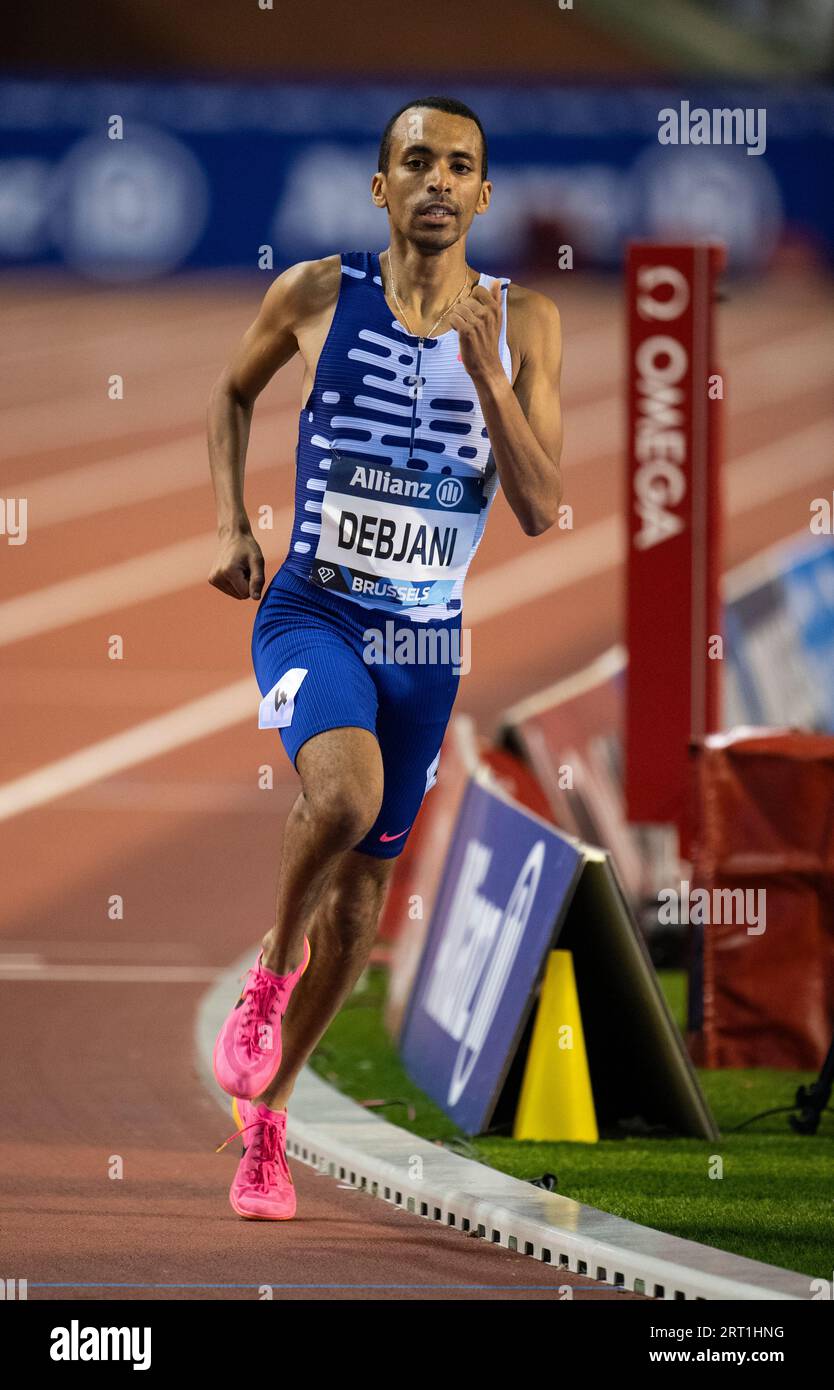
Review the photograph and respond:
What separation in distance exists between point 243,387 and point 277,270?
23078 millimetres

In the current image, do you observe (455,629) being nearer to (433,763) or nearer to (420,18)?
(433,763)

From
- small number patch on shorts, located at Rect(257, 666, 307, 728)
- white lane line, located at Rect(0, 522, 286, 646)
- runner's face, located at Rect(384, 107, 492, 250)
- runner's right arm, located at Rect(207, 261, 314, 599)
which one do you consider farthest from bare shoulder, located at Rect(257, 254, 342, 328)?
white lane line, located at Rect(0, 522, 286, 646)

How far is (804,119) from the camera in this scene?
27.8 meters

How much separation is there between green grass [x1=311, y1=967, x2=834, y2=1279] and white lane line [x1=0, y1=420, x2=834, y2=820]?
2.89m

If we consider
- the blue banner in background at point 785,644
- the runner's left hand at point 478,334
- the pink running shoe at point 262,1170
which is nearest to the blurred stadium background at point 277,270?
the blue banner in background at point 785,644

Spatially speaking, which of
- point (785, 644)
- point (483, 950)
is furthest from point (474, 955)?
point (785, 644)

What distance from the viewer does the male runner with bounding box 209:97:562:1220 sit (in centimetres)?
468

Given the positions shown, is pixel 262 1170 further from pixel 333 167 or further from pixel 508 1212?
pixel 333 167

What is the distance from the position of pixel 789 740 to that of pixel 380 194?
3.05 meters

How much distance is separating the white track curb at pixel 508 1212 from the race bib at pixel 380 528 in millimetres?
1381

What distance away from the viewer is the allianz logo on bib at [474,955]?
609 centimetres

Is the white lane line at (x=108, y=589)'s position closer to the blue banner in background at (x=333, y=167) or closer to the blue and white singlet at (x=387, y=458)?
the blue banner in background at (x=333, y=167)

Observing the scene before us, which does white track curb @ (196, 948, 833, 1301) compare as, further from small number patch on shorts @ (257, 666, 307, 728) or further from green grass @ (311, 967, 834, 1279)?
small number patch on shorts @ (257, 666, 307, 728)

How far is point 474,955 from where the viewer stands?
21.1ft
